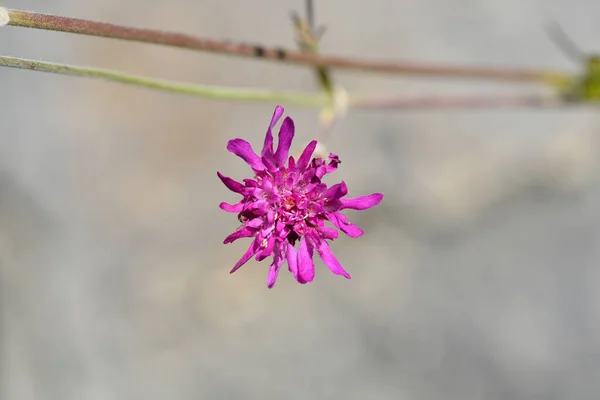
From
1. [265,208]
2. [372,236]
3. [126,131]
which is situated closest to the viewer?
[265,208]

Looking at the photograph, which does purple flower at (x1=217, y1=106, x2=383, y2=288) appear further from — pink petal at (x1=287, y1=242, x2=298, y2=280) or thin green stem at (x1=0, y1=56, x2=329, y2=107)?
thin green stem at (x1=0, y1=56, x2=329, y2=107)

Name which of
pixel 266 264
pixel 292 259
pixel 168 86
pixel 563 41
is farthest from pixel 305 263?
pixel 563 41

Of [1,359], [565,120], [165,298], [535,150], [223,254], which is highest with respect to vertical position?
[565,120]

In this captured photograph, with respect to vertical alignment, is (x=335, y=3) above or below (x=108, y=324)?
above

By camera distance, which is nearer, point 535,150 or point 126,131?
point 535,150

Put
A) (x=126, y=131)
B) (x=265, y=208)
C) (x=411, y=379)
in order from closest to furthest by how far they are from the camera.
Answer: (x=265, y=208), (x=411, y=379), (x=126, y=131)

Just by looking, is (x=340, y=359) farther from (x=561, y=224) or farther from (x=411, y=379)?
(x=561, y=224)

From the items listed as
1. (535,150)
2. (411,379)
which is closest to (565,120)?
(535,150)

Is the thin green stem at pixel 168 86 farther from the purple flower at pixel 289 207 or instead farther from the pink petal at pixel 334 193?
the pink petal at pixel 334 193

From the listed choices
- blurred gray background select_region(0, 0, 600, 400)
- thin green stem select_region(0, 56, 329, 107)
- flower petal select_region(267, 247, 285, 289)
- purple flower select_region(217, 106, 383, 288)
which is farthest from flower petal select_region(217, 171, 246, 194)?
blurred gray background select_region(0, 0, 600, 400)
